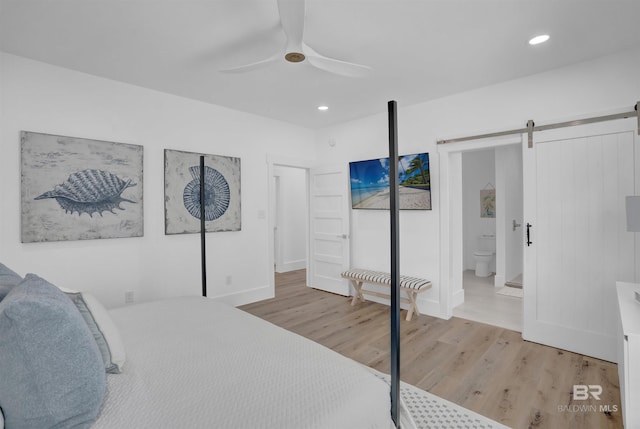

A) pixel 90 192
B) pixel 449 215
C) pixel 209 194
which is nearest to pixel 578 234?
pixel 449 215

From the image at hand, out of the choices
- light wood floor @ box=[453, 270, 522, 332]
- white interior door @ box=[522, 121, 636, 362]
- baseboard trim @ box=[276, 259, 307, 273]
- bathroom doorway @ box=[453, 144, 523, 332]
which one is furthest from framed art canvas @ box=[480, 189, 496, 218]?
baseboard trim @ box=[276, 259, 307, 273]

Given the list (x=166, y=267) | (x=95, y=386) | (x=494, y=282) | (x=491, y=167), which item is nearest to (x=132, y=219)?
(x=166, y=267)

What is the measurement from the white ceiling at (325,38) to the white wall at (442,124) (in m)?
0.14

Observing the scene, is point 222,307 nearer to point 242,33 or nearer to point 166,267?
point 166,267

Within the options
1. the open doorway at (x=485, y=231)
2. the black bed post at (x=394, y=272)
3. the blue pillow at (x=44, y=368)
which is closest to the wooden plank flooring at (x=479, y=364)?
the open doorway at (x=485, y=231)

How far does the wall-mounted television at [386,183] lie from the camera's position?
383 cm

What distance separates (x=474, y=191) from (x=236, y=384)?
6.26 meters

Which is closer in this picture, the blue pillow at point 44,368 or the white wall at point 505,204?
the blue pillow at point 44,368

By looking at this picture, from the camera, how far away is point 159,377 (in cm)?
129

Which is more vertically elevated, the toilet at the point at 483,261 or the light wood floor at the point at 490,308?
the toilet at the point at 483,261

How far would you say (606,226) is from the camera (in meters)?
2.67

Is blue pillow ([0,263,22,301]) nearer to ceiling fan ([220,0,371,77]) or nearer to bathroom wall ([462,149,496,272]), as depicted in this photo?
ceiling fan ([220,0,371,77])

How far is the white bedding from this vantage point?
1058 millimetres

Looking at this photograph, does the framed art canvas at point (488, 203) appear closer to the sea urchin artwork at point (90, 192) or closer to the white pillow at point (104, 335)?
the sea urchin artwork at point (90, 192)
